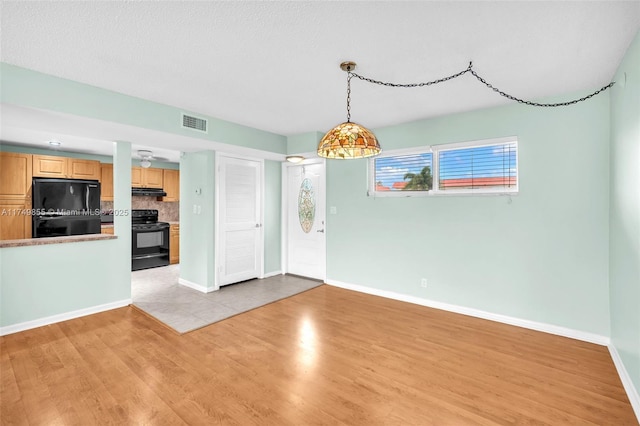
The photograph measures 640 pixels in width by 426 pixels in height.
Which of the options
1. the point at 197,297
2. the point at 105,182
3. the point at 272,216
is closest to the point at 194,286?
the point at 197,297

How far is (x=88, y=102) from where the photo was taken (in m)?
2.89

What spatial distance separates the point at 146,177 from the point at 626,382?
298 inches

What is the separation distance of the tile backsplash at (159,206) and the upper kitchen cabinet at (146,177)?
0.50 meters

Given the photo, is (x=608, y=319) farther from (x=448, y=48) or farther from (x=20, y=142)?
(x=20, y=142)

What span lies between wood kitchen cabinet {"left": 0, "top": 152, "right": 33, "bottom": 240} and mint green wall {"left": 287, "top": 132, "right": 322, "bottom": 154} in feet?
13.6

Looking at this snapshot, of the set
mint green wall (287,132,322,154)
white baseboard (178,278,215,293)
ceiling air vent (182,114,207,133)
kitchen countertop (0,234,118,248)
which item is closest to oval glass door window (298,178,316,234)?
mint green wall (287,132,322,154)

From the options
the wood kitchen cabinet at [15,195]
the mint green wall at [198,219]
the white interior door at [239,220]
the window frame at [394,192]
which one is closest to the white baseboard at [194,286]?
the mint green wall at [198,219]

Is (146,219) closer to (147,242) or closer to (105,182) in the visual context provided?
(147,242)

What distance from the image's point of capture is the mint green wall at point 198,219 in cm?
462

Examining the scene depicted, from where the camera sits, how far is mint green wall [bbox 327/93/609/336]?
2.93 m

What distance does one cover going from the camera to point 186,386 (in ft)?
7.30

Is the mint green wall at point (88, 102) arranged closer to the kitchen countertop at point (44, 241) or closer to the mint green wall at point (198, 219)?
the mint green wall at point (198, 219)

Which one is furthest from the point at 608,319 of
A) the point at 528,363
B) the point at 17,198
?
the point at 17,198

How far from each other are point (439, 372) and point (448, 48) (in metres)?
2.49
